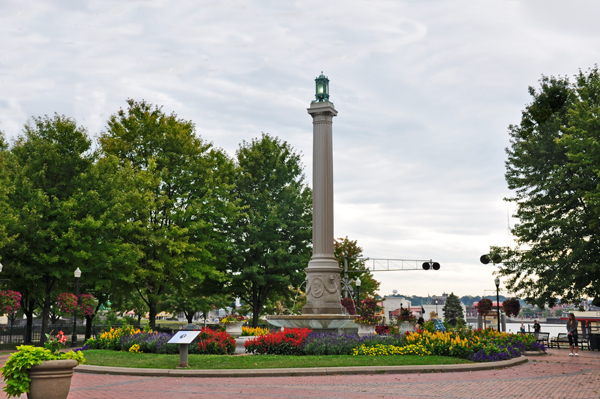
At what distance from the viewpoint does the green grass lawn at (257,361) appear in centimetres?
1593

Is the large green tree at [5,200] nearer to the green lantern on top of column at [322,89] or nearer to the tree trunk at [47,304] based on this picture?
the tree trunk at [47,304]

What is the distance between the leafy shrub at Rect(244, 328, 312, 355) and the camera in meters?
19.1

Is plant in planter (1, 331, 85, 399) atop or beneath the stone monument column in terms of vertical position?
beneath

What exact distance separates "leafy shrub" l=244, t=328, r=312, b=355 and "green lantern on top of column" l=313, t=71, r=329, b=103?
1394 cm

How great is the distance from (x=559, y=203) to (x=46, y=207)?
101 feet

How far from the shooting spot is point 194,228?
113 feet

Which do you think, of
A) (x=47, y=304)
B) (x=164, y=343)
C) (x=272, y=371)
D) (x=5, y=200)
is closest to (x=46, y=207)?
(x=5, y=200)

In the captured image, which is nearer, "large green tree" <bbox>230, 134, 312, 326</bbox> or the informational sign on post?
the informational sign on post

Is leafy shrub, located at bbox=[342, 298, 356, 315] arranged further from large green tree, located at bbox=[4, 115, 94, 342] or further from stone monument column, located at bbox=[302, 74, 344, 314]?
large green tree, located at bbox=[4, 115, 94, 342]

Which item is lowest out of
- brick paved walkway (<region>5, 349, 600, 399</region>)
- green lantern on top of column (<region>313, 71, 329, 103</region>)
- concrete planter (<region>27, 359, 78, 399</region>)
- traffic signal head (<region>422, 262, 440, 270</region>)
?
brick paved walkway (<region>5, 349, 600, 399</region>)

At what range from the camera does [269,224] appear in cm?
3866

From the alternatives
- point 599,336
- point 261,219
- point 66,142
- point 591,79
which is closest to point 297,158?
point 261,219

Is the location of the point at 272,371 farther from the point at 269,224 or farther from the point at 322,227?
the point at 269,224

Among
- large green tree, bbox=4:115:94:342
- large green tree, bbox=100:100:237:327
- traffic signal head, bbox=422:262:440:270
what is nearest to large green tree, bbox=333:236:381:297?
traffic signal head, bbox=422:262:440:270
